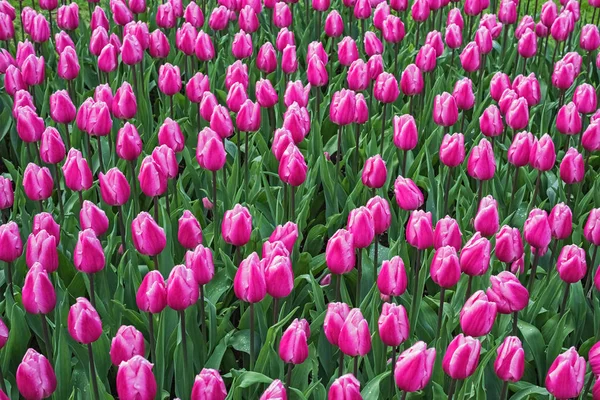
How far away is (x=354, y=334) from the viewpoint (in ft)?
6.92

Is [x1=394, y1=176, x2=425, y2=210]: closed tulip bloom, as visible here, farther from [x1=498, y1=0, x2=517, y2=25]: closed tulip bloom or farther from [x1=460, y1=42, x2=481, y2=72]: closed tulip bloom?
[x1=498, y1=0, x2=517, y2=25]: closed tulip bloom

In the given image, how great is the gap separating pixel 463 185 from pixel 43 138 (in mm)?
1797

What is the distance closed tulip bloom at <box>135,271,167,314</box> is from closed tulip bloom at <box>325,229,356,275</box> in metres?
0.48

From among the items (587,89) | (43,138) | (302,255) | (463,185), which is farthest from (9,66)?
(587,89)

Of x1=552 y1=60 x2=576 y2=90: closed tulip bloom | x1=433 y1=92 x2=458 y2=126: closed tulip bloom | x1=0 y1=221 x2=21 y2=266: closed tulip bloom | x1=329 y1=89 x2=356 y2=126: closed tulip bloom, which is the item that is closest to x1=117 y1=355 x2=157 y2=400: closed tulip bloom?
x1=0 y1=221 x2=21 y2=266: closed tulip bloom

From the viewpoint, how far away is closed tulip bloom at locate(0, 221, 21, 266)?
255 cm

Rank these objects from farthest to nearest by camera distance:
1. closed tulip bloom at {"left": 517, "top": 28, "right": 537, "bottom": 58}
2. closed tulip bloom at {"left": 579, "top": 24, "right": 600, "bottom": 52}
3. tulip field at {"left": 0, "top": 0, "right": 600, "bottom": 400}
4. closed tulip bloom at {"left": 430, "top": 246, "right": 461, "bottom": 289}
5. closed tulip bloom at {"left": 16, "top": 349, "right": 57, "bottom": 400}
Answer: closed tulip bloom at {"left": 579, "top": 24, "right": 600, "bottom": 52}
closed tulip bloom at {"left": 517, "top": 28, "right": 537, "bottom": 58}
closed tulip bloom at {"left": 430, "top": 246, "right": 461, "bottom": 289}
tulip field at {"left": 0, "top": 0, "right": 600, "bottom": 400}
closed tulip bloom at {"left": 16, "top": 349, "right": 57, "bottom": 400}

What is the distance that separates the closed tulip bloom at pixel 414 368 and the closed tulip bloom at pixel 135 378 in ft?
1.90

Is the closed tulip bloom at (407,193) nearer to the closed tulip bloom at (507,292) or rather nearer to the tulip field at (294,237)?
the tulip field at (294,237)

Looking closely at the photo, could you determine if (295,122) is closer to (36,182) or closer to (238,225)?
(238,225)

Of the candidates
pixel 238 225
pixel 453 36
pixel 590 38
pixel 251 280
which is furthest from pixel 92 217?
pixel 590 38

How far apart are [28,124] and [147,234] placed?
1075mm

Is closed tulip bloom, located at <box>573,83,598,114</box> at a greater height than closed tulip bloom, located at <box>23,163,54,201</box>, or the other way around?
closed tulip bloom, located at <box>23,163,54,201</box>

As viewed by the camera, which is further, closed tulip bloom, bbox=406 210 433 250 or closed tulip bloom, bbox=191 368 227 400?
closed tulip bloom, bbox=406 210 433 250
